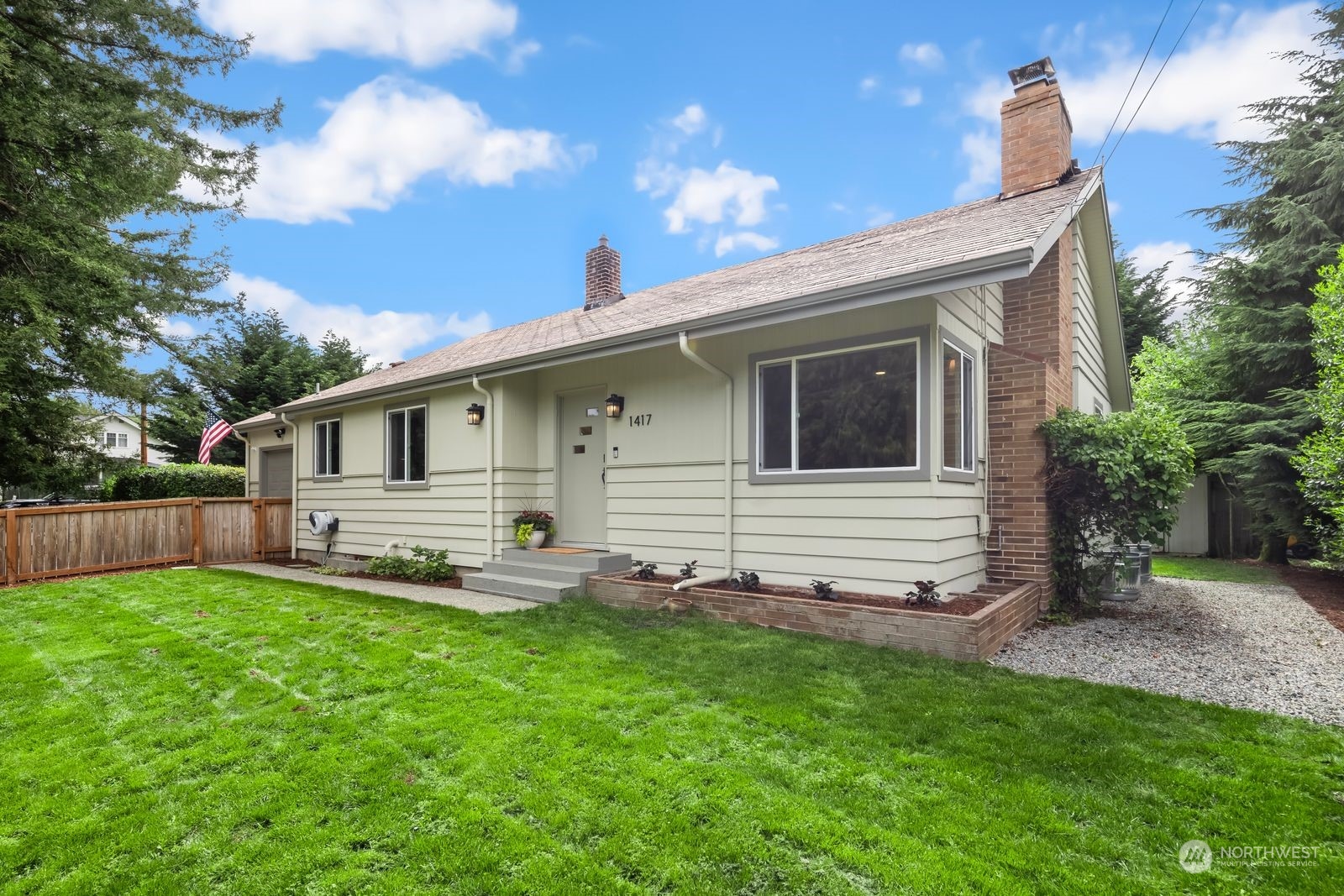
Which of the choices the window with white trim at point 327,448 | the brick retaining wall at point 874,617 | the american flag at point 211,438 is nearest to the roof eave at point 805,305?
the brick retaining wall at point 874,617

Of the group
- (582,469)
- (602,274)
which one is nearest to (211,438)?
(602,274)

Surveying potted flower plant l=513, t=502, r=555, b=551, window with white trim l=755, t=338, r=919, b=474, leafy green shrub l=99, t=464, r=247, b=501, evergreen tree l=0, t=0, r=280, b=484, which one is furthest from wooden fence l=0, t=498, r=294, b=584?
window with white trim l=755, t=338, r=919, b=474

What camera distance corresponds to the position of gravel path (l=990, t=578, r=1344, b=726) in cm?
407

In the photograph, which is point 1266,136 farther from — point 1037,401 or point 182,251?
point 182,251

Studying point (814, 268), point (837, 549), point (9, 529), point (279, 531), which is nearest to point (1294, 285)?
point (814, 268)

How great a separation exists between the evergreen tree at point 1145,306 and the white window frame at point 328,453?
879 inches

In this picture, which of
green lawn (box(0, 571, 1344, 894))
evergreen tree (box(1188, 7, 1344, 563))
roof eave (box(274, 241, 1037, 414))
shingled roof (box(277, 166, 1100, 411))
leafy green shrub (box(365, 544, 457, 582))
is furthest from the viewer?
evergreen tree (box(1188, 7, 1344, 563))

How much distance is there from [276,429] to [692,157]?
36.7ft

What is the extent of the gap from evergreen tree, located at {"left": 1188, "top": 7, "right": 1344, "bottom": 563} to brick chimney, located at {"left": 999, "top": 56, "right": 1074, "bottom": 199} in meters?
6.97

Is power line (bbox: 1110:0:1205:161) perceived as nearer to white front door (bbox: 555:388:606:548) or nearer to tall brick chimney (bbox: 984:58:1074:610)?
A: tall brick chimney (bbox: 984:58:1074:610)

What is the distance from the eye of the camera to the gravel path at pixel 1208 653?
160 inches

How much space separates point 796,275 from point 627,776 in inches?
208

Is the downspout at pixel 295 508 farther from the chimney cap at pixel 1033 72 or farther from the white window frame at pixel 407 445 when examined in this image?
the chimney cap at pixel 1033 72

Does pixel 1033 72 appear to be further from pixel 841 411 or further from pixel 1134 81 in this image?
pixel 841 411
